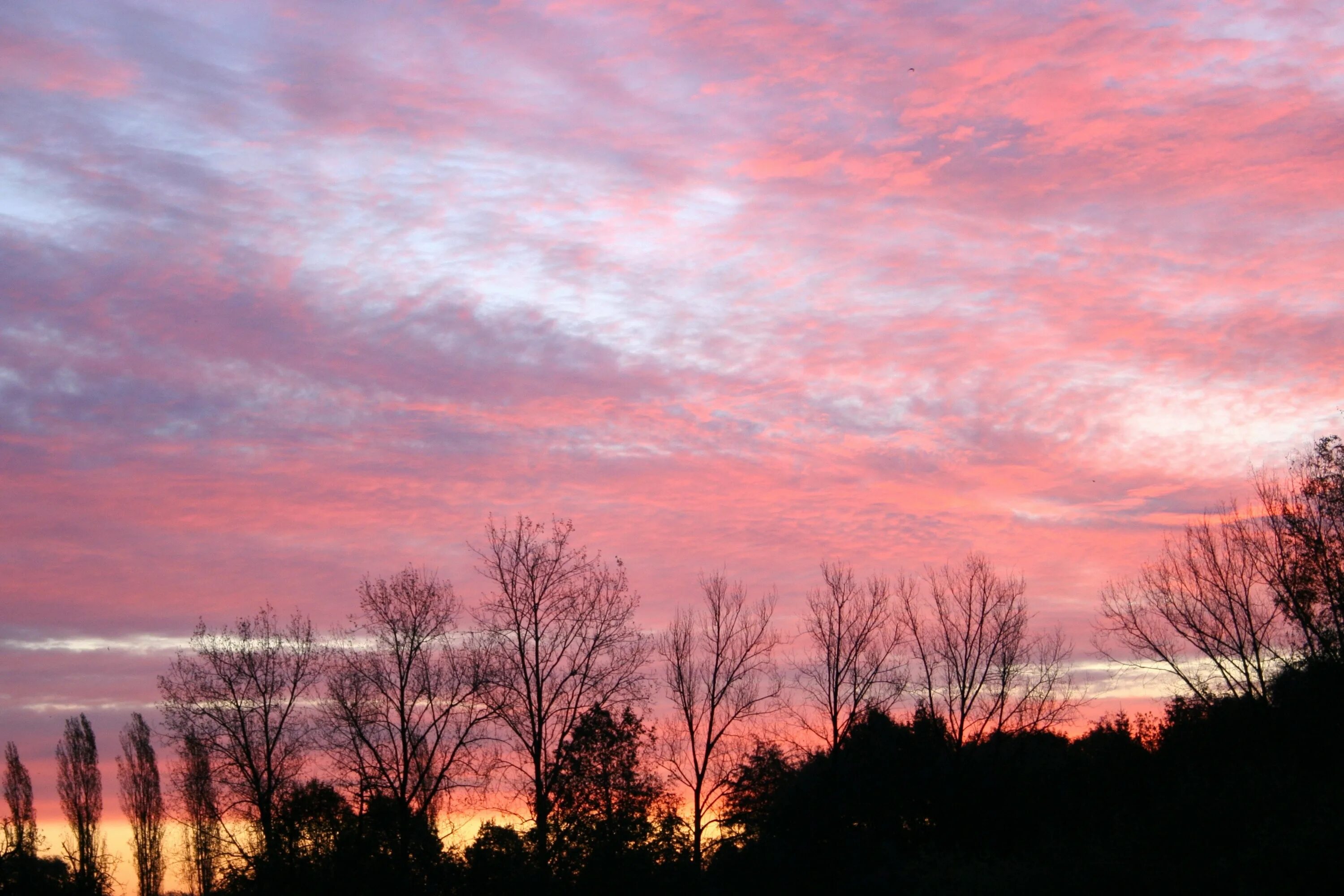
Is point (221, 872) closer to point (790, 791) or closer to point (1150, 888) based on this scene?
point (790, 791)

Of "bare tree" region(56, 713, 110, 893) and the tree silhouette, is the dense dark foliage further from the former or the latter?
"bare tree" region(56, 713, 110, 893)

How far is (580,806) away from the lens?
5019cm

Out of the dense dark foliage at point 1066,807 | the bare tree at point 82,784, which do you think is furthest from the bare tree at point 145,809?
the dense dark foliage at point 1066,807

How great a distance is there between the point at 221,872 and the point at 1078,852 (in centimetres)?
3744

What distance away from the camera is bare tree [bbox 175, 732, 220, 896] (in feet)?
174

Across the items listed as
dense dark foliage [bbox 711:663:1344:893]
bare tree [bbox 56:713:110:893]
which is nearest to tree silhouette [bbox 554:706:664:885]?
dense dark foliage [bbox 711:663:1344:893]

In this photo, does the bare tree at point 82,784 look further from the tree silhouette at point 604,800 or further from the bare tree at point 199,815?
the tree silhouette at point 604,800

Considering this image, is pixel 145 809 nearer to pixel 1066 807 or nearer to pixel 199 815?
pixel 199 815

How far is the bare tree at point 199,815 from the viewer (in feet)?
174

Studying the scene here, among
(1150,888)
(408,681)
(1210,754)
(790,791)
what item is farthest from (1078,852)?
(408,681)

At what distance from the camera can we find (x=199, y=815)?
63531 mm

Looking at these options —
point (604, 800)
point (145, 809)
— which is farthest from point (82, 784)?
point (604, 800)

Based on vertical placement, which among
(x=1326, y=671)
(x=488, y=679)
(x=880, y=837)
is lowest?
(x=880, y=837)

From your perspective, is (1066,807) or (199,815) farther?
(199,815)
